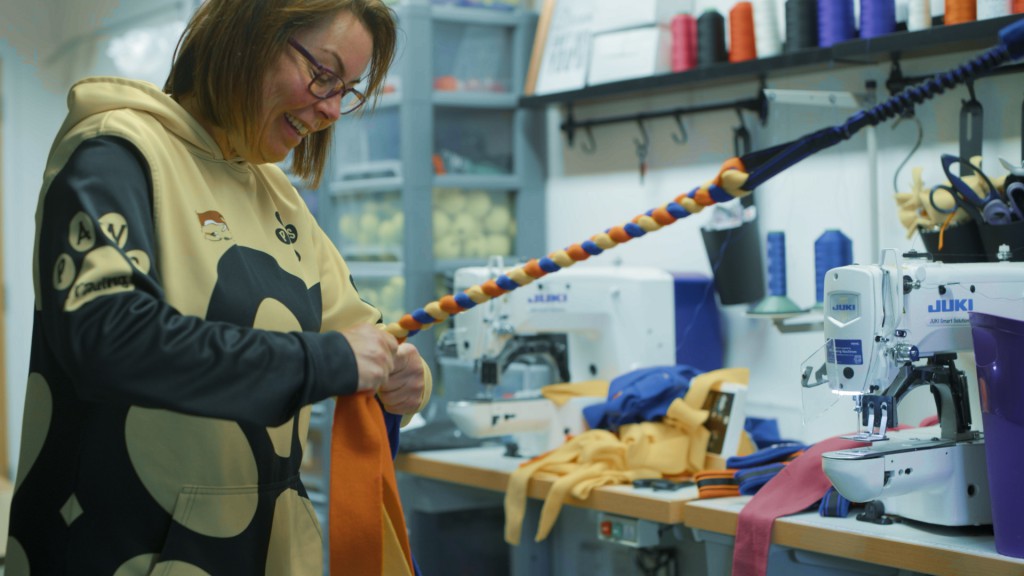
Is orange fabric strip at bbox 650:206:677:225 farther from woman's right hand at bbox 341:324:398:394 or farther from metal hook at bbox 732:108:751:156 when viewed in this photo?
metal hook at bbox 732:108:751:156

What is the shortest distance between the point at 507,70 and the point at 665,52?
2.23 feet

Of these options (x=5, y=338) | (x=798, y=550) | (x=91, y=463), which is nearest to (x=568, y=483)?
(x=798, y=550)

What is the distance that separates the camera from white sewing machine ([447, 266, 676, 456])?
2.57 m

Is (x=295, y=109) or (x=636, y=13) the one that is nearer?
(x=295, y=109)

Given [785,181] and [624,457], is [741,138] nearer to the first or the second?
[785,181]

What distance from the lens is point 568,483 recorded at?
2.31m

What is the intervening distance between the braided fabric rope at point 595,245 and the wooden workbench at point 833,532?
0.62m

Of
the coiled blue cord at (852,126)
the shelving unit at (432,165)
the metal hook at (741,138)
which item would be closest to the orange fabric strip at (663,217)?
the coiled blue cord at (852,126)

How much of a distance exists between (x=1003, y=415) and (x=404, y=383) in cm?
90

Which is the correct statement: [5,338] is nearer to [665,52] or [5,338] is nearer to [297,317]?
[665,52]

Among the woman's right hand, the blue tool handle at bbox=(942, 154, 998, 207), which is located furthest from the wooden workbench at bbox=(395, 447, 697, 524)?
the woman's right hand

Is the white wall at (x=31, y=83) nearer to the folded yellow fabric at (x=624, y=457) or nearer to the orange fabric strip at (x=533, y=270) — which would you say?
the folded yellow fabric at (x=624, y=457)

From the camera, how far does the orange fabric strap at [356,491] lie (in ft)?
4.06

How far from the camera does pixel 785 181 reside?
9.29 feet
